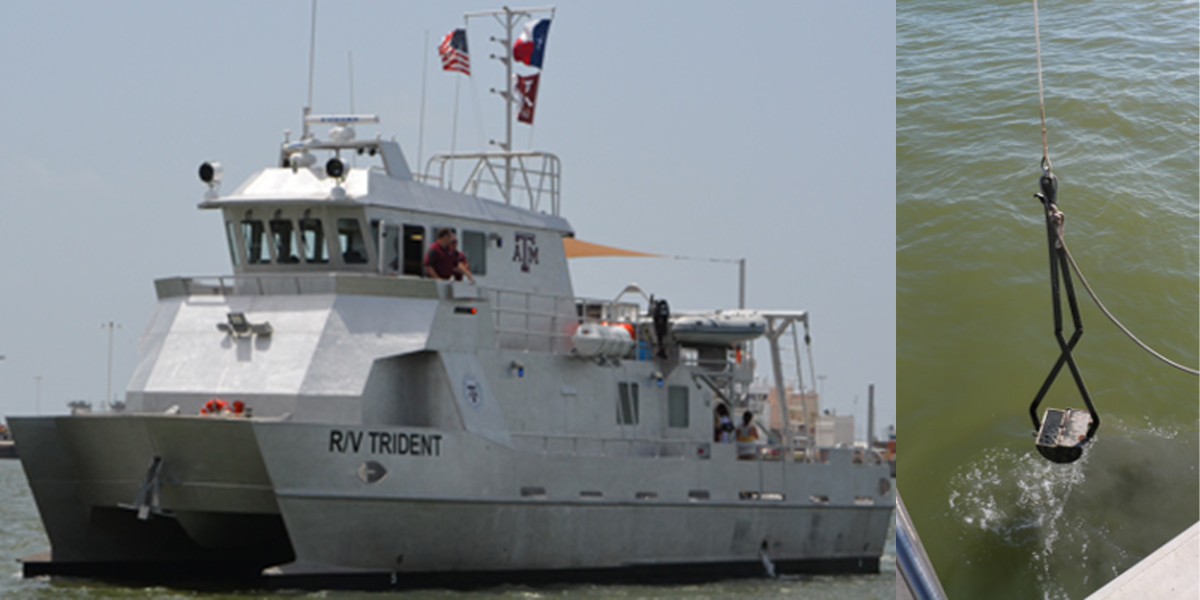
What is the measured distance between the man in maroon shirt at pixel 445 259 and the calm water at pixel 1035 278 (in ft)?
14.9

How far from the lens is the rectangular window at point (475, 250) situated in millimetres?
14797

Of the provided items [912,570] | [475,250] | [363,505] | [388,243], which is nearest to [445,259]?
[388,243]

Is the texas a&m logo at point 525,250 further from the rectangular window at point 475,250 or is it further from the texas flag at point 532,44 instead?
the texas flag at point 532,44

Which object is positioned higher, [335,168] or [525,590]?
[335,168]

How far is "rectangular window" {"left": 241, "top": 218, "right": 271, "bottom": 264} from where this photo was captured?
14.2 m

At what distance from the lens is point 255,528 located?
1361 centimetres

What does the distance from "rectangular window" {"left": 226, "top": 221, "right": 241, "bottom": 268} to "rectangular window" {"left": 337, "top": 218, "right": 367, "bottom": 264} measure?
1.25 metres

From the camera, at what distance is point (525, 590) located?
13258mm

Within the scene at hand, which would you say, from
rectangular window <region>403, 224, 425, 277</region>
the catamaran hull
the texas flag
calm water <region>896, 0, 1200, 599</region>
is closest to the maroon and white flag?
the texas flag

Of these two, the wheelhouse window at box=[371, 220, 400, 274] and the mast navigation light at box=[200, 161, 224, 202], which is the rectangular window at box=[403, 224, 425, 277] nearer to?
the wheelhouse window at box=[371, 220, 400, 274]

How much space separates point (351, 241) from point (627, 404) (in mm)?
3667

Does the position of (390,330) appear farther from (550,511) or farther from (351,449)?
(550,511)

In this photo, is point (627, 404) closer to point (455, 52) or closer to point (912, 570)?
point (455, 52)

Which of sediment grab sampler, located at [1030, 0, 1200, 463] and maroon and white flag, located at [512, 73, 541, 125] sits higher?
maroon and white flag, located at [512, 73, 541, 125]
